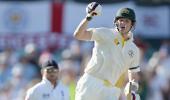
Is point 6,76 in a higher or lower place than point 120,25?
lower

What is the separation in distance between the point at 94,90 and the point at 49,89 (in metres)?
1.68

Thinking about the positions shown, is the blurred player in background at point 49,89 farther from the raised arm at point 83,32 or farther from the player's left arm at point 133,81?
the raised arm at point 83,32

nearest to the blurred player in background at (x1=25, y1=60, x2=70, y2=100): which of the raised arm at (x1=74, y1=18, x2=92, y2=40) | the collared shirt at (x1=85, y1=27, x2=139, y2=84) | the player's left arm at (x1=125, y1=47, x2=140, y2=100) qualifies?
the player's left arm at (x1=125, y1=47, x2=140, y2=100)

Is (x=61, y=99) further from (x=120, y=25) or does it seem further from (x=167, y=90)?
(x=167, y=90)

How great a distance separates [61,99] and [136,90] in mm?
1471

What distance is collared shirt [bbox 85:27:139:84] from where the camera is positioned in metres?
14.0

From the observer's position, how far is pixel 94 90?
14.0 meters

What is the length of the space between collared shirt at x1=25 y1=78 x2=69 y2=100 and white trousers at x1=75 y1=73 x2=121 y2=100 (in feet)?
4.52

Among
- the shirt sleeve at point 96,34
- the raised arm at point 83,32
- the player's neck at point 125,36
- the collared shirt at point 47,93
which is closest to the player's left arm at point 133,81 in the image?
the player's neck at point 125,36

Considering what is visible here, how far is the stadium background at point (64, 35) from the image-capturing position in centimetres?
2089

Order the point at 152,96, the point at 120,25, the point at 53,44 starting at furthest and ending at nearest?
the point at 53,44, the point at 152,96, the point at 120,25

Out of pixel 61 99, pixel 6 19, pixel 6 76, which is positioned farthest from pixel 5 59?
pixel 61 99

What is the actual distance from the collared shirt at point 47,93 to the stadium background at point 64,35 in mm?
4901

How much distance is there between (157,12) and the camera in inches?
942
